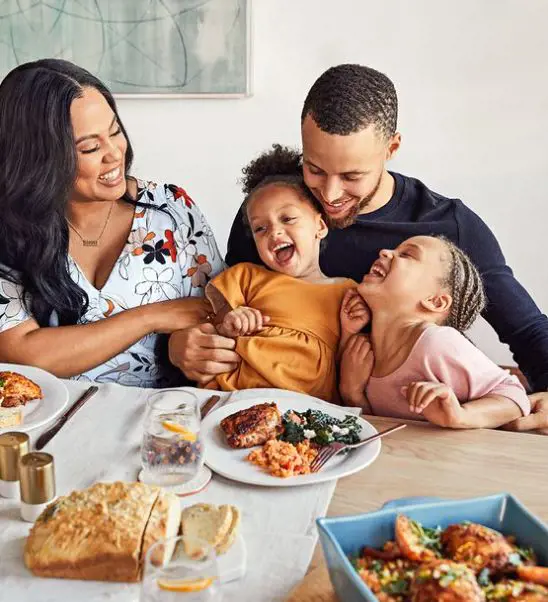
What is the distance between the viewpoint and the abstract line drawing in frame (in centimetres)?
351

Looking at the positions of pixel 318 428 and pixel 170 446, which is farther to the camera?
pixel 318 428

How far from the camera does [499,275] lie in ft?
6.66

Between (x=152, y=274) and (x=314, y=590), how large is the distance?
3.94ft

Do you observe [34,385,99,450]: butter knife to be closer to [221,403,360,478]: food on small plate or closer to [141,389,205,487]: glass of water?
[141,389,205,487]: glass of water

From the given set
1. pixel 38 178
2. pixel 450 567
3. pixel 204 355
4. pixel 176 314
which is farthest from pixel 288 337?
pixel 450 567

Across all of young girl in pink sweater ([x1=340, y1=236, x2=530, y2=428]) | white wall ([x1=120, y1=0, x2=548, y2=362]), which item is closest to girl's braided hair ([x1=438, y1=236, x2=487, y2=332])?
young girl in pink sweater ([x1=340, y1=236, x2=530, y2=428])

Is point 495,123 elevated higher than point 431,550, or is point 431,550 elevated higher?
point 495,123

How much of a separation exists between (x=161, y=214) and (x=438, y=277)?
2.72 feet

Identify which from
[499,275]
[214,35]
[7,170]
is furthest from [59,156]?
[214,35]

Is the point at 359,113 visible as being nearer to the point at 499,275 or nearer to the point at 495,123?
the point at 499,275

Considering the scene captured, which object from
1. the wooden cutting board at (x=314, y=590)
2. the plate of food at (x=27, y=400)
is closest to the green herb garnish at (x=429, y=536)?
the wooden cutting board at (x=314, y=590)

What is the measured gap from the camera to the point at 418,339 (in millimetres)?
1602

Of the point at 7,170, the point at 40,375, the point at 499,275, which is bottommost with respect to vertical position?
the point at 40,375

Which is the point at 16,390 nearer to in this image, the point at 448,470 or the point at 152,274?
the point at 152,274
